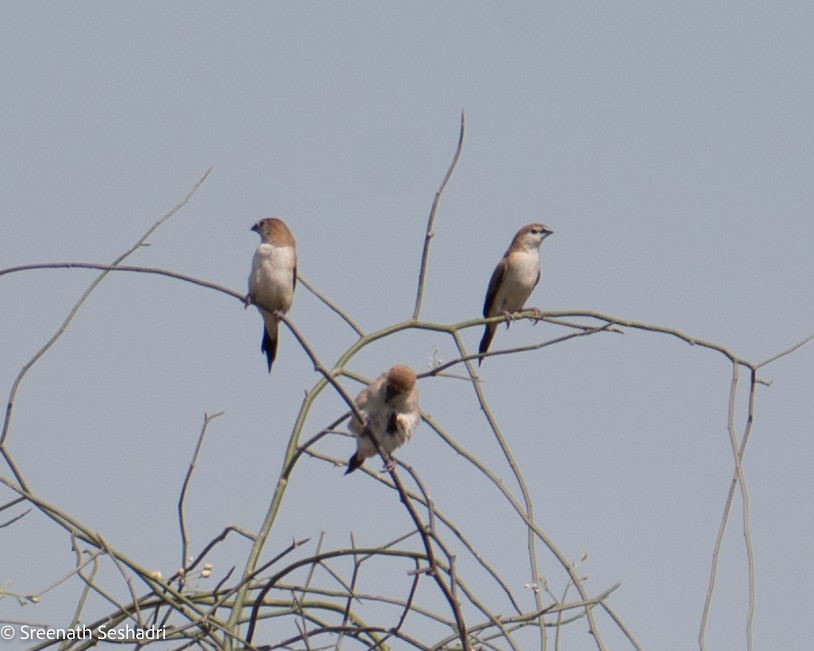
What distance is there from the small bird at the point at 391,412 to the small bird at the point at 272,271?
221cm

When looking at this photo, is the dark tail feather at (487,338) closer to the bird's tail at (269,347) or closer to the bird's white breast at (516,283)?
the bird's white breast at (516,283)

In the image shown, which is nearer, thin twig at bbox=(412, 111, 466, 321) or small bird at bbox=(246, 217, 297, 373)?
thin twig at bbox=(412, 111, 466, 321)

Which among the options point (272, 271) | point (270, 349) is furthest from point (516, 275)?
point (272, 271)

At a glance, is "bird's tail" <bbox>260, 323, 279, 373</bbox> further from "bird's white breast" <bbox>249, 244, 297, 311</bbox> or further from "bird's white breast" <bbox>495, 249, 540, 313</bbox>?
"bird's white breast" <bbox>495, 249, 540, 313</bbox>

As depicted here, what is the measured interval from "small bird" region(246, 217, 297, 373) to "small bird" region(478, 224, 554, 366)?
8.27ft

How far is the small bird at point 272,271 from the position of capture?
7602 millimetres

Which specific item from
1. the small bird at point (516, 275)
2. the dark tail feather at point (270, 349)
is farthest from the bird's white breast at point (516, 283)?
the dark tail feather at point (270, 349)

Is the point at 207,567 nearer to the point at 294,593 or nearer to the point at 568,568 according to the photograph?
the point at 294,593

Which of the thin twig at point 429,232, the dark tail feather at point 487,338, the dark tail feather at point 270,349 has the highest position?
the dark tail feather at point 487,338

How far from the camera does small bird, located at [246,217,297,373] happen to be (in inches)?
299

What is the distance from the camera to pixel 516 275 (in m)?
10.1

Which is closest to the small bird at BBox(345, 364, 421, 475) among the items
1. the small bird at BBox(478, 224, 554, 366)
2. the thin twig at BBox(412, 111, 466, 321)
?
the thin twig at BBox(412, 111, 466, 321)

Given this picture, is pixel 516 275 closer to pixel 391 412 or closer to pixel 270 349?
pixel 270 349

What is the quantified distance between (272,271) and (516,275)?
2947 millimetres
